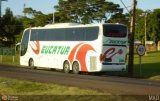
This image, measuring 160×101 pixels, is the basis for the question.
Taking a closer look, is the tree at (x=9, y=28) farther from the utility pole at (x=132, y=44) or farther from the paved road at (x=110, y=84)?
the paved road at (x=110, y=84)

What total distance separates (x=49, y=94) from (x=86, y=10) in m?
84.8

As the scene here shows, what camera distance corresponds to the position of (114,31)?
114 feet

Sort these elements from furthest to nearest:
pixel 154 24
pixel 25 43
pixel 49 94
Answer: pixel 154 24 < pixel 25 43 < pixel 49 94

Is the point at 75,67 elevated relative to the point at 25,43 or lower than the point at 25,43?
lower

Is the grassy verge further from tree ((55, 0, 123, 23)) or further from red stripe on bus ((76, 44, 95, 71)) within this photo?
tree ((55, 0, 123, 23))

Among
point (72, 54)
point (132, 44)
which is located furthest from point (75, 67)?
point (132, 44)

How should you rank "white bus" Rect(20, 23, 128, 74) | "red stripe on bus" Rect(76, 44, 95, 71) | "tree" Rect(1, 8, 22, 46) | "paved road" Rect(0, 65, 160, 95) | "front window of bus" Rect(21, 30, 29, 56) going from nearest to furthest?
"paved road" Rect(0, 65, 160, 95) < "white bus" Rect(20, 23, 128, 74) < "red stripe on bus" Rect(76, 44, 95, 71) < "front window of bus" Rect(21, 30, 29, 56) < "tree" Rect(1, 8, 22, 46)

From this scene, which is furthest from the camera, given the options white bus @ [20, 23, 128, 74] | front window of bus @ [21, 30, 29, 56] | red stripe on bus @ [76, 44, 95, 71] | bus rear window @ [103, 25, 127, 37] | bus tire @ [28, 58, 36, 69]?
front window of bus @ [21, 30, 29, 56]

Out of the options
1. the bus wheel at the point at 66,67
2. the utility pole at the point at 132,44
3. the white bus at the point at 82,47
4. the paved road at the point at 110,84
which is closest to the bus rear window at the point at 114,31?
the white bus at the point at 82,47

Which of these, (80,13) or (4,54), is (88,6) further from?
(4,54)

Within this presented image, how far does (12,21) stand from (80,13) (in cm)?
1308

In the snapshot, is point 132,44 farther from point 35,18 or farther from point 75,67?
point 35,18

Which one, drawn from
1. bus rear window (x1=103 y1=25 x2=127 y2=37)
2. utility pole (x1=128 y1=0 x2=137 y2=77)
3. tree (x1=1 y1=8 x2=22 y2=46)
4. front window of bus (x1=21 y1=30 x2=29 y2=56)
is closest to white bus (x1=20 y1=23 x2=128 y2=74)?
bus rear window (x1=103 y1=25 x2=127 y2=37)

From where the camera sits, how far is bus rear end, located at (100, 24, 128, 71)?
113 ft
